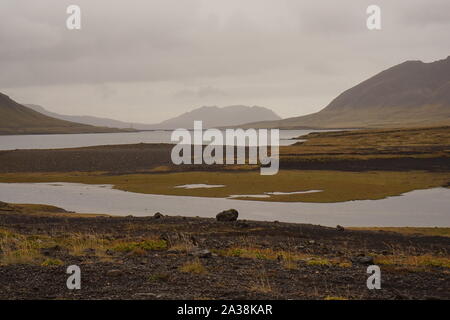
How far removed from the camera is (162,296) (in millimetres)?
12797

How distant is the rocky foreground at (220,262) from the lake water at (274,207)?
9.48 metres

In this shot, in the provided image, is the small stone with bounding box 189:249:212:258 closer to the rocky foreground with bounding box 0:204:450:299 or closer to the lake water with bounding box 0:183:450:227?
the rocky foreground with bounding box 0:204:450:299

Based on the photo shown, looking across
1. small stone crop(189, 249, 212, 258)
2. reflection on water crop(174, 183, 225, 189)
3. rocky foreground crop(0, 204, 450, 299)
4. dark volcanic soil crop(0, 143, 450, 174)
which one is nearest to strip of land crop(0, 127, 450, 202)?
dark volcanic soil crop(0, 143, 450, 174)

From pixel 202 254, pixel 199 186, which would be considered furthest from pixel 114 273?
pixel 199 186

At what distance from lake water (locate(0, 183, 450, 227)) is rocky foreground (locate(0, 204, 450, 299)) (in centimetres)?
948

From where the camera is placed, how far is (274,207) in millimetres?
46781

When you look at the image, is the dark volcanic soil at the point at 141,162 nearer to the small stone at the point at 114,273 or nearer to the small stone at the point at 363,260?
the small stone at the point at 363,260

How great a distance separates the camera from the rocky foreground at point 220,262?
13773 mm

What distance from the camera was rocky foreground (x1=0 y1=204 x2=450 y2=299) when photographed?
13.8 meters

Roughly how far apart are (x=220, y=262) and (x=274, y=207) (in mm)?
28712

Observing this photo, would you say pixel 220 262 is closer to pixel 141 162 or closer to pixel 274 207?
pixel 274 207
